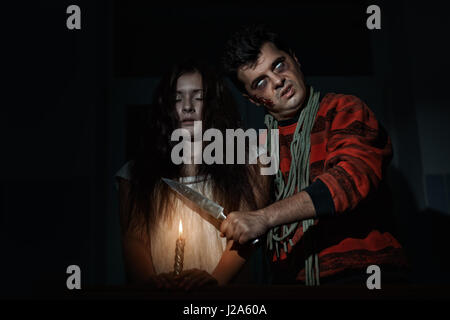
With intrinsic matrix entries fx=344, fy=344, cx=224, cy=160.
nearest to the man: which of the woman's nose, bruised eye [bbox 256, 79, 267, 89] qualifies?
bruised eye [bbox 256, 79, 267, 89]

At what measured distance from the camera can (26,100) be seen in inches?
35.2

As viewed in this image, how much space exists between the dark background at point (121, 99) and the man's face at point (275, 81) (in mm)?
365

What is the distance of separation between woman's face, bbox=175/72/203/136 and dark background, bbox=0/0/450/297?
1.20 feet

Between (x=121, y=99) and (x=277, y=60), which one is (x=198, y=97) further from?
(x=121, y=99)

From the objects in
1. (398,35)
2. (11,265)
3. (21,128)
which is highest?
(398,35)

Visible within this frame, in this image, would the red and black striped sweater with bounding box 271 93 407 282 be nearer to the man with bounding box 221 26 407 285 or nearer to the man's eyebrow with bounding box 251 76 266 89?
the man with bounding box 221 26 407 285

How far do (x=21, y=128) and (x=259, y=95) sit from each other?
61 cm

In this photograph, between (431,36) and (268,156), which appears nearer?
(268,156)

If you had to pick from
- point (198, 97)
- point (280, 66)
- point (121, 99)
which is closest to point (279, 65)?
point (280, 66)

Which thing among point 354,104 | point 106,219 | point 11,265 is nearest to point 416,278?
point 354,104

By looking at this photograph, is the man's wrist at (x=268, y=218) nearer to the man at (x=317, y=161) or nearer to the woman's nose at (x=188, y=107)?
the man at (x=317, y=161)
